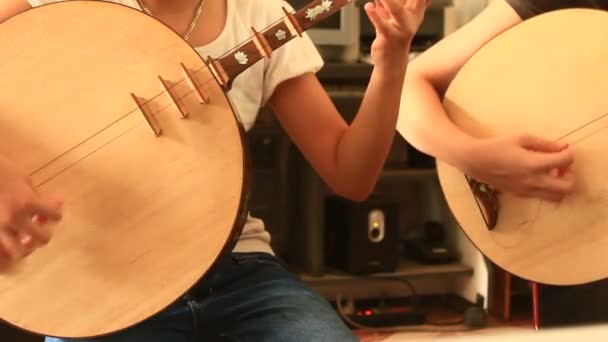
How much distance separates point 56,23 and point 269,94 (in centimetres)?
31

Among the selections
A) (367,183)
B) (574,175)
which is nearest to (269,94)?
(367,183)

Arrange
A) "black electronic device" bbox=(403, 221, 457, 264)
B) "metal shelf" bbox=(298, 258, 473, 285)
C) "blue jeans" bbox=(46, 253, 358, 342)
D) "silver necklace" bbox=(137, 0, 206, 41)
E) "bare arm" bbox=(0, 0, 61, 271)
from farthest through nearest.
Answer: "black electronic device" bbox=(403, 221, 457, 264) → "metal shelf" bbox=(298, 258, 473, 285) → "silver necklace" bbox=(137, 0, 206, 41) → "blue jeans" bbox=(46, 253, 358, 342) → "bare arm" bbox=(0, 0, 61, 271)

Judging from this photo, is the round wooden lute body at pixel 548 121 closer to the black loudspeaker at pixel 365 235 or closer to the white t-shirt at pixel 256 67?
the white t-shirt at pixel 256 67

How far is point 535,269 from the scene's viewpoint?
105cm

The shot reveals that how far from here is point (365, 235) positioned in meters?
2.23

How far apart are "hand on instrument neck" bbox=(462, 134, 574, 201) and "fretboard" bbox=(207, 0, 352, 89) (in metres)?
0.32

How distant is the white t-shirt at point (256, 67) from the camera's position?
1.02 metres

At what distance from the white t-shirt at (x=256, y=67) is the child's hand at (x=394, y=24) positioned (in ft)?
0.57

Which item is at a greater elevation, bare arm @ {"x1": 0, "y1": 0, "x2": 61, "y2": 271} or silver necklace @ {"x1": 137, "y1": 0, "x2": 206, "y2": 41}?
silver necklace @ {"x1": 137, "y1": 0, "x2": 206, "y2": 41}

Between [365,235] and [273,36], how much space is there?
1426 mm

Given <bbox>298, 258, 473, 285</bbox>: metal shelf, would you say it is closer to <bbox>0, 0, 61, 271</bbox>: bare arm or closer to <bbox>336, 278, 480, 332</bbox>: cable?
<bbox>336, 278, 480, 332</bbox>: cable

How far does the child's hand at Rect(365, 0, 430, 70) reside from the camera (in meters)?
0.85

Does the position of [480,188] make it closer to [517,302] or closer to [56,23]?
[56,23]

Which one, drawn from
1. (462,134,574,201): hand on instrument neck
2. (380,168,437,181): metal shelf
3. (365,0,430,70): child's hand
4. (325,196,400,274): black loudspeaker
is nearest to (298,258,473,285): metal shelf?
(325,196,400,274): black loudspeaker
